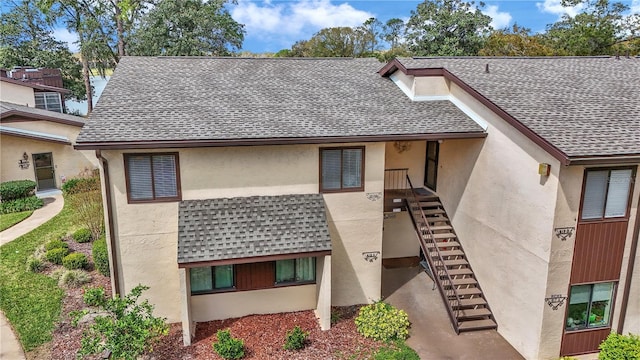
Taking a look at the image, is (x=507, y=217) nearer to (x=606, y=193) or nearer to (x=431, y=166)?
(x=606, y=193)

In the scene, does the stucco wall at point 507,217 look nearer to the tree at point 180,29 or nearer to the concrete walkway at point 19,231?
the concrete walkway at point 19,231

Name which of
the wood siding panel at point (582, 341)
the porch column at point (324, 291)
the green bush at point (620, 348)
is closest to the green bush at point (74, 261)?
the porch column at point (324, 291)

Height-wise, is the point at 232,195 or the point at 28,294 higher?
the point at 232,195

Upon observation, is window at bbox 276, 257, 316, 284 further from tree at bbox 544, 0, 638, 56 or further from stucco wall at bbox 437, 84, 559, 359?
tree at bbox 544, 0, 638, 56

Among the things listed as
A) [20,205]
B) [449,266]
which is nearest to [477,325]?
[449,266]

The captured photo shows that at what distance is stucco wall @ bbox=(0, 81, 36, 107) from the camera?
27.7 meters

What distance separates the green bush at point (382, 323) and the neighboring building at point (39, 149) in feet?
63.2

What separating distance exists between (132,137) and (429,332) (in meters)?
8.93

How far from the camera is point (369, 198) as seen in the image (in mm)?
12383

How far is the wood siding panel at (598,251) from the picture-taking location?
10105 mm

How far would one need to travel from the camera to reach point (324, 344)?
10.9 meters

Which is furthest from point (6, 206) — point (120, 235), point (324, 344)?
point (324, 344)

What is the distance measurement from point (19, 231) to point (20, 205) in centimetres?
365

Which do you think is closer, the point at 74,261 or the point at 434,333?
the point at 434,333
